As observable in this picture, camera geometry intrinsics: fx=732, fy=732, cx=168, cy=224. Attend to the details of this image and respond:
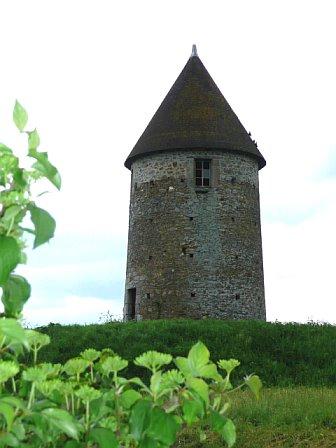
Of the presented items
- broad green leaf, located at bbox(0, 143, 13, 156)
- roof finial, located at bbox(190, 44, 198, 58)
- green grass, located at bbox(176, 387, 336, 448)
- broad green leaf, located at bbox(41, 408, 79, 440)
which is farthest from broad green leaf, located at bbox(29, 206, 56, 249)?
roof finial, located at bbox(190, 44, 198, 58)

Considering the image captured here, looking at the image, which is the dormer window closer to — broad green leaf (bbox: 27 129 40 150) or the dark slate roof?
the dark slate roof

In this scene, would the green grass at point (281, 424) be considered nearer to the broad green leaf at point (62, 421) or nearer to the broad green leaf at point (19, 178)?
the broad green leaf at point (62, 421)

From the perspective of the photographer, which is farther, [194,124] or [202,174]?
[194,124]

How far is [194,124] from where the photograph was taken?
88.5 feet

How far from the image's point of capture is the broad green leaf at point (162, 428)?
2.64 metres

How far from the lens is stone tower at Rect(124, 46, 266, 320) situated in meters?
25.9

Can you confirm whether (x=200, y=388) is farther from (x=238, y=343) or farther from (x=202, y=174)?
(x=202, y=174)

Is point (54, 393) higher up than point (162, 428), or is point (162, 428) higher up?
point (54, 393)

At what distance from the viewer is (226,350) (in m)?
17.5

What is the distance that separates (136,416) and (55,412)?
1.17 ft

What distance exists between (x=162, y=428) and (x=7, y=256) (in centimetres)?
86

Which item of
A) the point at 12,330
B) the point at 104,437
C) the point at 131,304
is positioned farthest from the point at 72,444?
the point at 131,304

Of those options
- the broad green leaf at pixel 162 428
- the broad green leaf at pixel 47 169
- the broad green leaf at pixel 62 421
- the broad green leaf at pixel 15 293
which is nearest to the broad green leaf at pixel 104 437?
the broad green leaf at pixel 162 428

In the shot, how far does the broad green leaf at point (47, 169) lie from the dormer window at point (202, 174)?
24.1 meters
